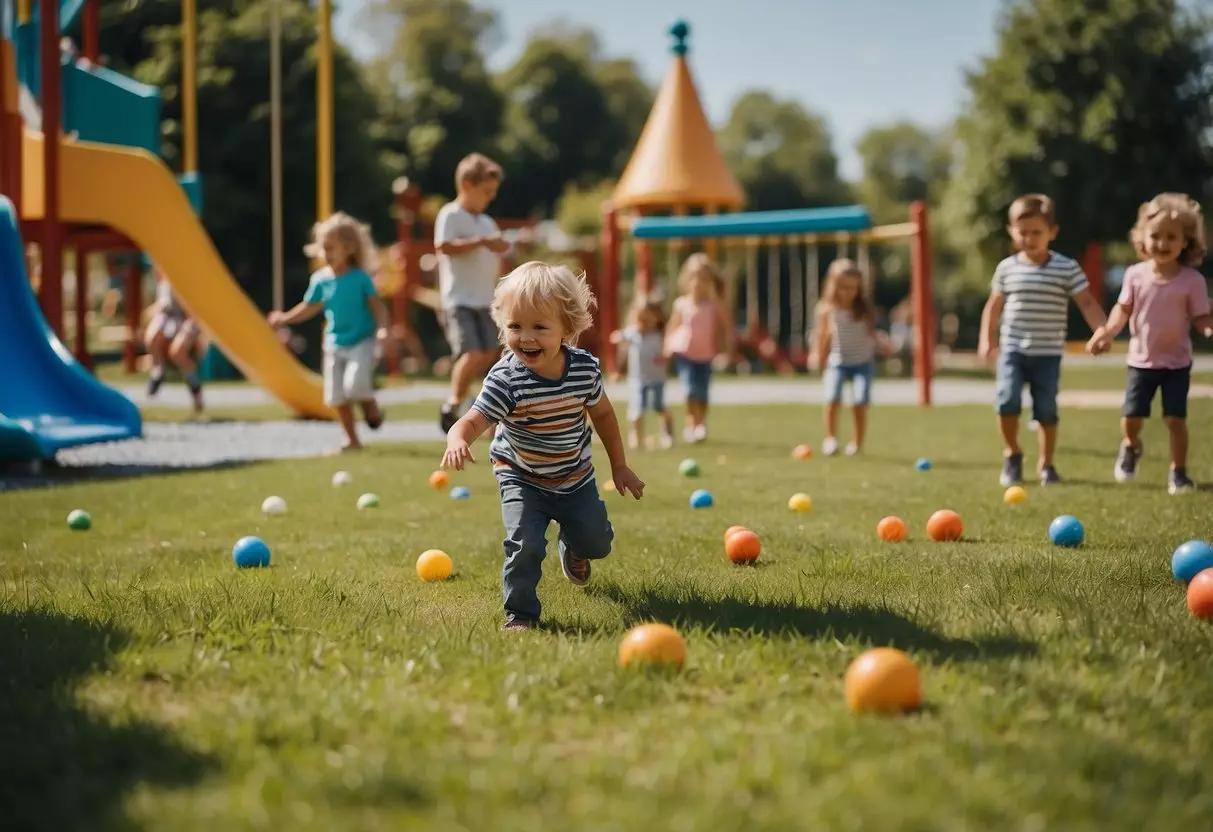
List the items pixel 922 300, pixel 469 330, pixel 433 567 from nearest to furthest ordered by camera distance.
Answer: pixel 433 567 → pixel 469 330 → pixel 922 300

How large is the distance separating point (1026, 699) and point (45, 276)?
9905mm

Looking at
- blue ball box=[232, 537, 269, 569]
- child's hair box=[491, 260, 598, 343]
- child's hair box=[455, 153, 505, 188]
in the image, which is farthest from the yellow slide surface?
child's hair box=[491, 260, 598, 343]

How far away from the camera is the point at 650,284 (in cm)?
2116

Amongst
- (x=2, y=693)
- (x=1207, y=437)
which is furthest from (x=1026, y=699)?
(x=1207, y=437)

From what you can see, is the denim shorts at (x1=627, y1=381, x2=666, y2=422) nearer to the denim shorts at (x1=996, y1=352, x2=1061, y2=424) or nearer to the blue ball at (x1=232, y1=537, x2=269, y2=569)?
the denim shorts at (x1=996, y1=352, x2=1061, y2=424)

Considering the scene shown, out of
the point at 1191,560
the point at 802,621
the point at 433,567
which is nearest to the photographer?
the point at 802,621

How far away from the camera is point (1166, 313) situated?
25.2 feet

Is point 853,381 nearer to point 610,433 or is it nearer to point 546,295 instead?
point 610,433

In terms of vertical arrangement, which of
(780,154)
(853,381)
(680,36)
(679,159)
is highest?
(780,154)

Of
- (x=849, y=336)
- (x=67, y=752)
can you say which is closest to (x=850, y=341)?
(x=849, y=336)

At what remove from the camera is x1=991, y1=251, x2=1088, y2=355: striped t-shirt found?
8242 millimetres

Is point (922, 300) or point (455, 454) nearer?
point (455, 454)

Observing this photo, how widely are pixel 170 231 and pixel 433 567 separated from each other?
9.37 m

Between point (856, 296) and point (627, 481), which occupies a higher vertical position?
point (856, 296)
